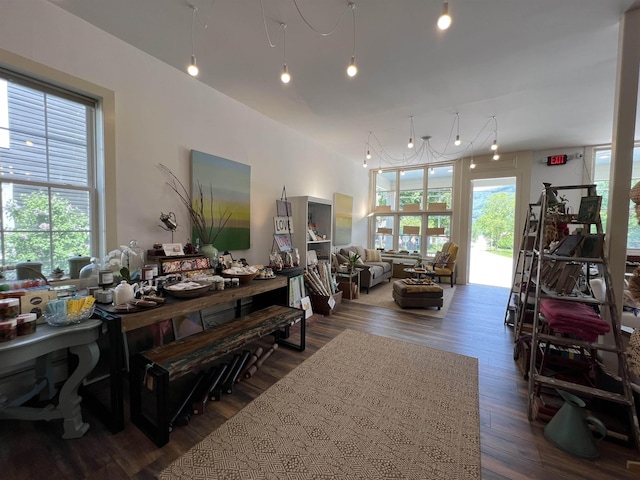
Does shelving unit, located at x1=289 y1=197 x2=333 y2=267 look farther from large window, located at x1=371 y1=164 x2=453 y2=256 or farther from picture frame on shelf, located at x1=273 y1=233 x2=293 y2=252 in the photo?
large window, located at x1=371 y1=164 x2=453 y2=256

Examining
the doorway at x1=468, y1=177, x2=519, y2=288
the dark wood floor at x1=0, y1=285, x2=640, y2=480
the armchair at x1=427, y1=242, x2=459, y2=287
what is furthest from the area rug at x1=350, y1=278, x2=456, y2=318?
the dark wood floor at x1=0, y1=285, x2=640, y2=480

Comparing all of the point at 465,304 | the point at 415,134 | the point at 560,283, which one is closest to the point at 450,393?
the point at 560,283

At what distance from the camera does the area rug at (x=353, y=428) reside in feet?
4.98

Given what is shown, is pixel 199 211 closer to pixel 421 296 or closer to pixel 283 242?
pixel 283 242

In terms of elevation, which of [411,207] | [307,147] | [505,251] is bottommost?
[505,251]

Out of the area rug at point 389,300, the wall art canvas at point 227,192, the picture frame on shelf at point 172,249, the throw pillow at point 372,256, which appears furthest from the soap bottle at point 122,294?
the throw pillow at point 372,256

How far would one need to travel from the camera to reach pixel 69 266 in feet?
7.32

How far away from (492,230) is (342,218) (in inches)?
161

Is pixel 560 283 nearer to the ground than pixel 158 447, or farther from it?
farther from it

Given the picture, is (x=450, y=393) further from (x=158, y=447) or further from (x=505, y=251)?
(x=505, y=251)

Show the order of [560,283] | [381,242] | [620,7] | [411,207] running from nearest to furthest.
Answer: [620,7]
[560,283]
[411,207]
[381,242]

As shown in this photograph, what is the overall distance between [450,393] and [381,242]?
5979mm

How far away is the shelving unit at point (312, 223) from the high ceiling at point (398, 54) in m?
1.36

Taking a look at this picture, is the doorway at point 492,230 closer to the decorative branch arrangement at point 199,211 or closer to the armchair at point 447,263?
the armchair at point 447,263
